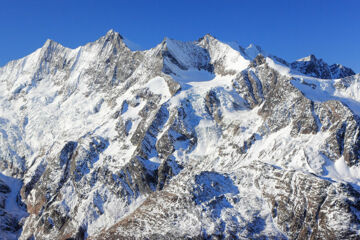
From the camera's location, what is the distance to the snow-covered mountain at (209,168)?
110 metres

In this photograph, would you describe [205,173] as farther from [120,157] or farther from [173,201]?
[120,157]

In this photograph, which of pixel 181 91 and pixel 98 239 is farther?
pixel 181 91

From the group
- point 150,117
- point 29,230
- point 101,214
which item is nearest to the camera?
point 101,214

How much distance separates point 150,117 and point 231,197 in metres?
67.9

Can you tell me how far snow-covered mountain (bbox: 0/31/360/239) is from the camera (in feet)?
361

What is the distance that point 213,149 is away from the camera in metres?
156

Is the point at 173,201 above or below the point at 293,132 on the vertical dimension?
below

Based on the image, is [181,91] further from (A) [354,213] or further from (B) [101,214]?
(A) [354,213]

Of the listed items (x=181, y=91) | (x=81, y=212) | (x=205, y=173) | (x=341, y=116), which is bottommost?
(x=81, y=212)

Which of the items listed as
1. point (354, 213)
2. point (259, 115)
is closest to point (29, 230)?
point (259, 115)

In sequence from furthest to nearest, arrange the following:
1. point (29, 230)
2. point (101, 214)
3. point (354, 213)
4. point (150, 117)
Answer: point (150, 117) < point (29, 230) < point (101, 214) < point (354, 213)

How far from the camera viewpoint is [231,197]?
4705 inches

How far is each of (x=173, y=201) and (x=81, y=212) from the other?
49.6 meters

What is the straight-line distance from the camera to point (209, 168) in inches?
5733
